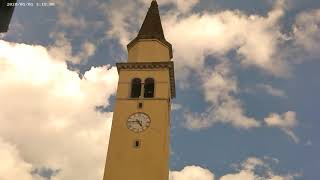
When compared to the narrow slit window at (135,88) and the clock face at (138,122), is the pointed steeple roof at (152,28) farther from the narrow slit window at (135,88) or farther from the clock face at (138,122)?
the clock face at (138,122)

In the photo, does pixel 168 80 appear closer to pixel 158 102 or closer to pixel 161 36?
pixel 158 102

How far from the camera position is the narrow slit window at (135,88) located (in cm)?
3715

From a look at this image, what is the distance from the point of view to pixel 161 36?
41594mm

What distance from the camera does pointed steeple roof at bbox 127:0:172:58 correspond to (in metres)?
41.0

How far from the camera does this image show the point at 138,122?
3503 centimetres

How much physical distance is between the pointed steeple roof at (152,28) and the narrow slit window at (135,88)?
434 centimetres

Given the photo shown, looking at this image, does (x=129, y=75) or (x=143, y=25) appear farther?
(x=143, y=25)

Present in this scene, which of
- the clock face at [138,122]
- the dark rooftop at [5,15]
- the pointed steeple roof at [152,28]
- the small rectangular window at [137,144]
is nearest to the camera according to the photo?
the dark rooftop at [5,15]

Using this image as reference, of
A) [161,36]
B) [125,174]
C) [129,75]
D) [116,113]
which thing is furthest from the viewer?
[161,36]

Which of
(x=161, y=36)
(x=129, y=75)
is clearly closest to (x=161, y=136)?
(x=129, y=75)

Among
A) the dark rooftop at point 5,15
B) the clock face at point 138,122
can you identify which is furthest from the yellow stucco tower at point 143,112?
the dark rooftop at point 5,15

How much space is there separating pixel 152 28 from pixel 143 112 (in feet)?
32.8

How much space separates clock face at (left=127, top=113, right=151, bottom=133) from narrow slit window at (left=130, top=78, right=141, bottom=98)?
→ 2.19 meters

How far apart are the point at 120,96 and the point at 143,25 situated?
9073mm
